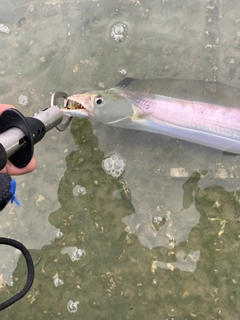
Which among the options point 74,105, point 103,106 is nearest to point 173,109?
point 103,106

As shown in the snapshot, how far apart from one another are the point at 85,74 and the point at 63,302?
1.49m

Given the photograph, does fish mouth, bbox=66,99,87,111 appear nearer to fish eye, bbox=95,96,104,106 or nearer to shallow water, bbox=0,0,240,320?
fish eye, bbox=95,96,104,106

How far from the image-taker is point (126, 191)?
218 cm

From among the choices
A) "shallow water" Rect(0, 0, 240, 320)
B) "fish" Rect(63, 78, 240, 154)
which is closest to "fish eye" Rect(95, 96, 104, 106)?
"fish" Rect(63, 78, 240, 154)

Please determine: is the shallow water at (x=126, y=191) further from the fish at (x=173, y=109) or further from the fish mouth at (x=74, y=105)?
the fish mouth at (x=74, y=105)

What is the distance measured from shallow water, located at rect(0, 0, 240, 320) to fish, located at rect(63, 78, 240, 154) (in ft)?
0.41

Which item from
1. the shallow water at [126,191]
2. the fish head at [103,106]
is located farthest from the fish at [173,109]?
the shallow water at [126,191]

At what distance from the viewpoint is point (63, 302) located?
2139mm

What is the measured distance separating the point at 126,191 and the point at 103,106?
0.56m

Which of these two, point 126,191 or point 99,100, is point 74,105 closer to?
point 99,100

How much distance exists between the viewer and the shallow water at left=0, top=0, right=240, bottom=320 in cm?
206

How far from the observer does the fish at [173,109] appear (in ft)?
6.40

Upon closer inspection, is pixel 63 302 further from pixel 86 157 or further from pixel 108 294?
pixel 86 157

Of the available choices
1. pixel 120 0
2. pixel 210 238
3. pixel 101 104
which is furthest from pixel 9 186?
pixel 120 0
